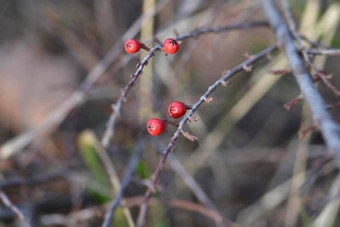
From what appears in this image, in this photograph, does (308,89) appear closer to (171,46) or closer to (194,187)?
(171,46)

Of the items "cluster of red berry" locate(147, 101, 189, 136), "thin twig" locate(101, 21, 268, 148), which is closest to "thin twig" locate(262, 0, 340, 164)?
"thin twig" locate(101, 21, 268, 148)

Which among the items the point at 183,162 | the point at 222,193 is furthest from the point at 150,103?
the point at 222,193

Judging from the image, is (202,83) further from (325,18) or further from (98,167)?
(98,167)

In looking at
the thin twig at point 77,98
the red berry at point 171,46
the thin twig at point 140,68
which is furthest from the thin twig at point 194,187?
the red berry at point 171,46

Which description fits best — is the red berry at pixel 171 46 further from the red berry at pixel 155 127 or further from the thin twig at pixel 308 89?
the thin twig at pixel 308 89

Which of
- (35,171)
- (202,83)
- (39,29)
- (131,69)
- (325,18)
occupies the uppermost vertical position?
(39,29)

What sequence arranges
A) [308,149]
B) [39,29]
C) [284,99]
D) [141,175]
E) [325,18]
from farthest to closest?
[39,29], [284,99], [308,149], [325,18], [141,175]
